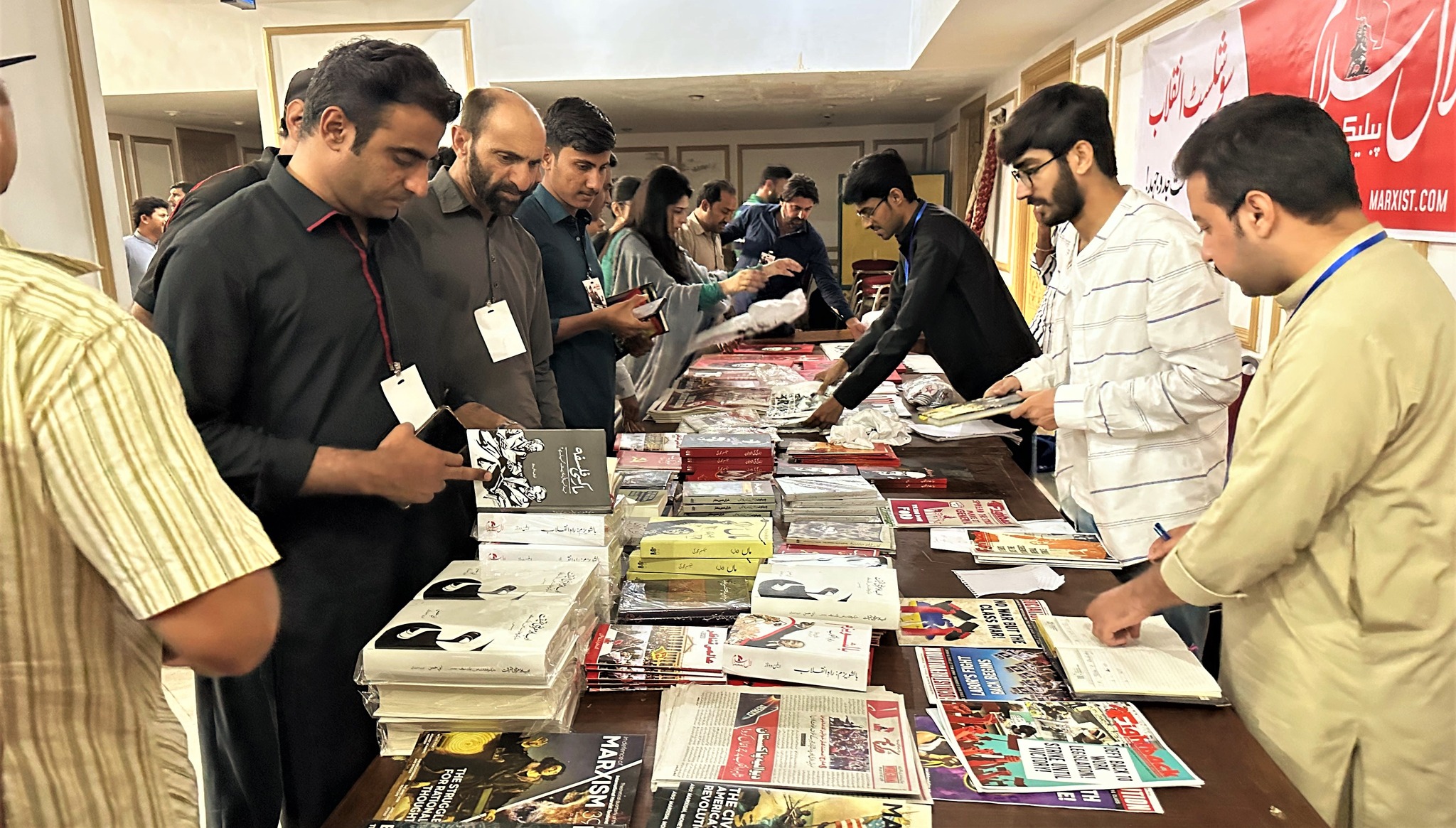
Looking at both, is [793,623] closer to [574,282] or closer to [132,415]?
[132,415]

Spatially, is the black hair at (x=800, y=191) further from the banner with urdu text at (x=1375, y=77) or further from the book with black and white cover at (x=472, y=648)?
the book with black and white cover at (x=472, y=648)

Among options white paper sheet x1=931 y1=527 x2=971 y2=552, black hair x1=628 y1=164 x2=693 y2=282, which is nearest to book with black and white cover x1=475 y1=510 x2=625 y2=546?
white paper sheet x1=931 y1=527 x2=971 y2=552

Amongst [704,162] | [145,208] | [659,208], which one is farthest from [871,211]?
[704,162]

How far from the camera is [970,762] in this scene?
107 cm

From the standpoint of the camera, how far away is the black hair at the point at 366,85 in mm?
1360

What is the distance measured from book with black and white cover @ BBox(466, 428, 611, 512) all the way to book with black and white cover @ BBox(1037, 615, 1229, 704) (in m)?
0.74

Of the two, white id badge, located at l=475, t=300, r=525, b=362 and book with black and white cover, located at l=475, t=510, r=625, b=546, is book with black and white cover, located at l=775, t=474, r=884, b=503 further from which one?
white id badge, located at l=475, t=300, r=525, b=362

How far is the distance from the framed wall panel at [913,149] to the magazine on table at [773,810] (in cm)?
1269

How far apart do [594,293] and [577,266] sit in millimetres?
109

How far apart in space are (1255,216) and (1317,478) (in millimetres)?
367

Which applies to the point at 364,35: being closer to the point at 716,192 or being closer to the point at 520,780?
the point at 716,192

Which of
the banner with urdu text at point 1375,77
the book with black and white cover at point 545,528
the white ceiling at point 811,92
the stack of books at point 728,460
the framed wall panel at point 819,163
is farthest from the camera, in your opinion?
the framed wall panel at point 819,163

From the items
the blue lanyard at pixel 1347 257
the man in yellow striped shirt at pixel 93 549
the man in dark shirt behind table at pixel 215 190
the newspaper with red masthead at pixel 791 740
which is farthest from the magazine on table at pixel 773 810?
the man in dark shirt behind table at pixel 215 190

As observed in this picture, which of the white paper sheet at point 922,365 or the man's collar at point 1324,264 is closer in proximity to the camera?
the man's collar at point 1324,264
